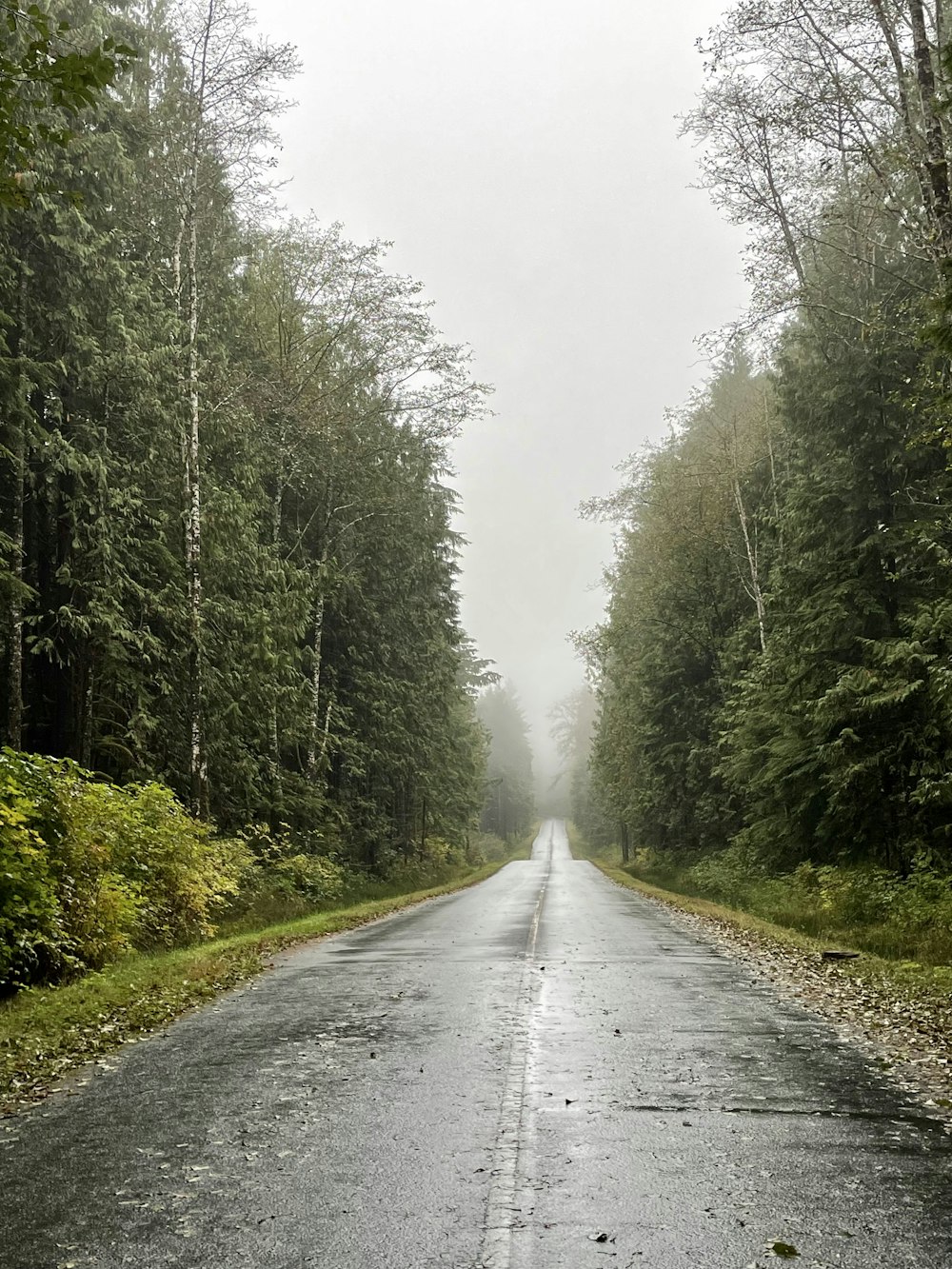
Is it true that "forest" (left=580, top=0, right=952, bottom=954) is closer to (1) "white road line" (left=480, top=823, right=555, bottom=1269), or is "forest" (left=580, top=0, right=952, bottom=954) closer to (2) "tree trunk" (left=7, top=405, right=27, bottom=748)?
(1) "white road line" (left=480, top=823, right=555, bottom=1269)

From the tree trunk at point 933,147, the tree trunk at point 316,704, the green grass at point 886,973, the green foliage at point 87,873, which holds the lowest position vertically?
the green grass at point 886,973

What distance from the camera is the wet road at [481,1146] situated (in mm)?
4090

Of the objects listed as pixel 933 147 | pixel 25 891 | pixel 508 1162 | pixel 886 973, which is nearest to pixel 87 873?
pixel 25 891

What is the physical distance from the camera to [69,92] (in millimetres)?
5496

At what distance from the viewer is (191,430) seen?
19.1 m

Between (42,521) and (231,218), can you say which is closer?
(42,521)

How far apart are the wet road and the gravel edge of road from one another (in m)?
0.29

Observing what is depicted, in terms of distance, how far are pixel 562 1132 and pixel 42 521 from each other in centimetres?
1647

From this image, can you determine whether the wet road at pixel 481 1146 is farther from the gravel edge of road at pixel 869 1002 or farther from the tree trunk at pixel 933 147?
the tree trunk at pixel 933 147

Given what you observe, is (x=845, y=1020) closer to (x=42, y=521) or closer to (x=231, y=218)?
(x=42, y=521)

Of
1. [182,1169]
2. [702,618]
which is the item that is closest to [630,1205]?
[182,1169]

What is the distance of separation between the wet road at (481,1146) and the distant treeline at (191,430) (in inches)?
344

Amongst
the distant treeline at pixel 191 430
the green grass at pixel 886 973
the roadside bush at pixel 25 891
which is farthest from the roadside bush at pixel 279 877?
the green grass at pixel 886 973

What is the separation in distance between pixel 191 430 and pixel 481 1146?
643 inches
